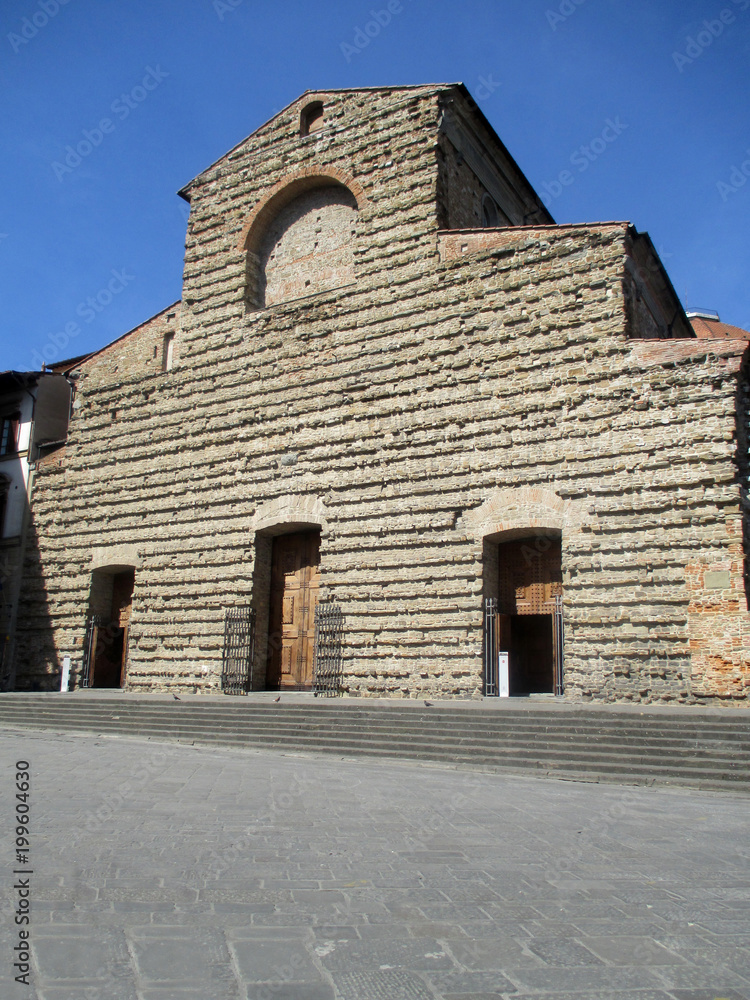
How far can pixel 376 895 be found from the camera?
4.16 metres

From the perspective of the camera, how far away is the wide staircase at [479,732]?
877 cm

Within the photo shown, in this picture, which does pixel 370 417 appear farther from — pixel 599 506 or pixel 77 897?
pixel 77 897

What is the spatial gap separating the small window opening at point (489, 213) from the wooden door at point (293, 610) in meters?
8.09

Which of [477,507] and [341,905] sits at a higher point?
[477,507]

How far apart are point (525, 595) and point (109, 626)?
10.2 meters

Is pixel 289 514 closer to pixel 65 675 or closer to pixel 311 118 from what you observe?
pixel 65 675

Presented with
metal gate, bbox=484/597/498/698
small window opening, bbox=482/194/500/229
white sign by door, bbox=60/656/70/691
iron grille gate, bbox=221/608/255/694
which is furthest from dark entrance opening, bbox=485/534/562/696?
white sign by door, bbox=60/656/70/691

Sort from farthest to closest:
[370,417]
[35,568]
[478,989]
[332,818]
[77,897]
Result: 1. [35,568]
2. [370,417]
3. [332,818]
4. [77,897]
5. [478,989]

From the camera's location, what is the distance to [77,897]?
3.96m

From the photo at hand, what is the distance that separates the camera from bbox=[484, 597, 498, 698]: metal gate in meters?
13.0

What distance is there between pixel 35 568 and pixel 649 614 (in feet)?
48.2

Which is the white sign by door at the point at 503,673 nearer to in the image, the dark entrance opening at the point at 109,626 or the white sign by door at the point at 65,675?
the dark entrance opening at the point at 109,626

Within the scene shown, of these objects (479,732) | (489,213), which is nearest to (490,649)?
(479,732)

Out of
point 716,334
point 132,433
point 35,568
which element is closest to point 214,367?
point 132,433
